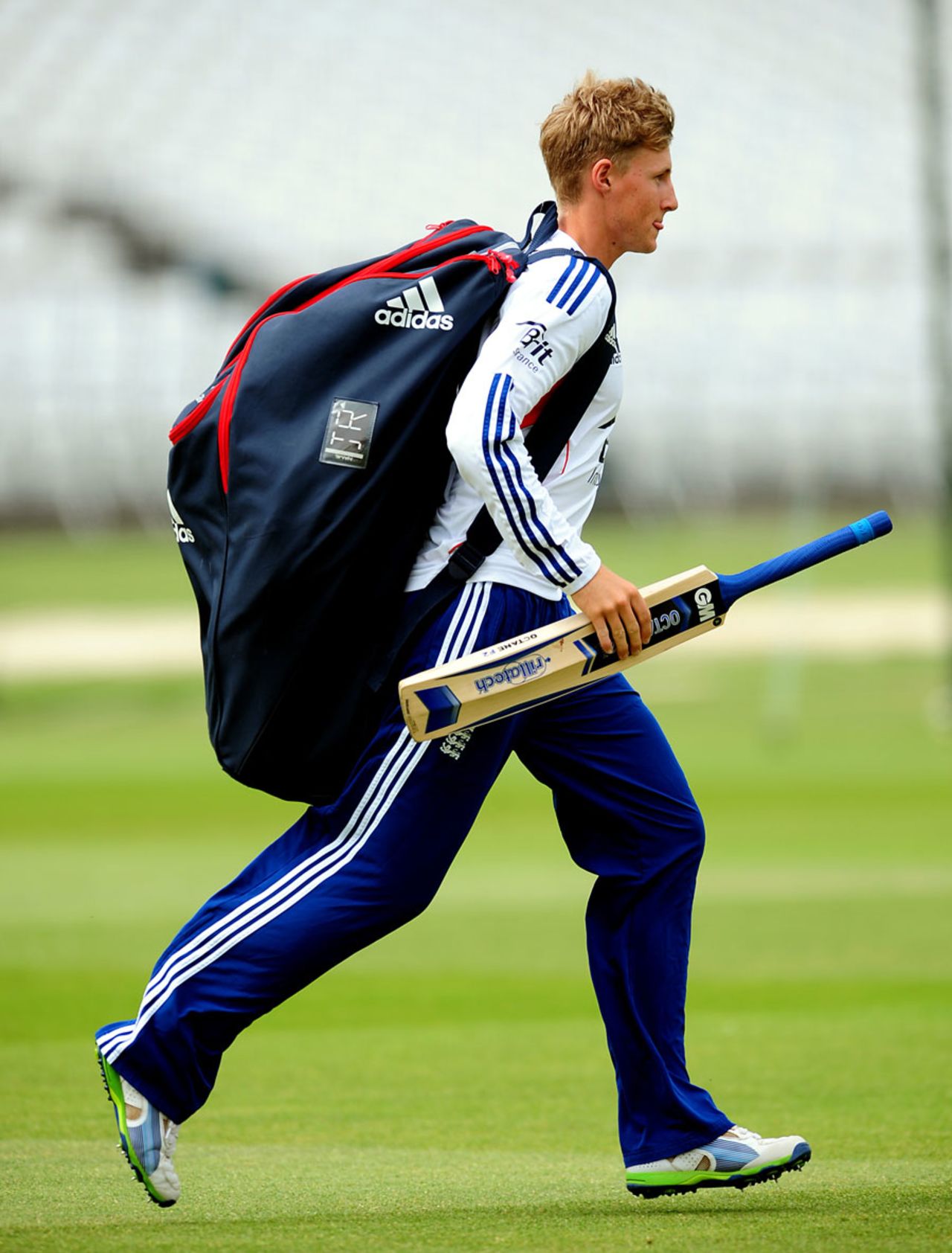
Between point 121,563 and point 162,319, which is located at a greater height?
point 162,319

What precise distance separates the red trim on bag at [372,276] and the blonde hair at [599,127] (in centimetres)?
27

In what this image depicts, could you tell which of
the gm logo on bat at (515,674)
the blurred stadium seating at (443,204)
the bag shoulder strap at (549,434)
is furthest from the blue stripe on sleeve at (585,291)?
the blurred stadium seating at (443,204)

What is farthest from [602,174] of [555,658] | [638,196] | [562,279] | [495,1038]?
[495,1038]

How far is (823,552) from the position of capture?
417 centimetres

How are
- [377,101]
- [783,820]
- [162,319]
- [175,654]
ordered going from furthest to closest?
[377,101] < [162,319] < [175,654] < [783,820]

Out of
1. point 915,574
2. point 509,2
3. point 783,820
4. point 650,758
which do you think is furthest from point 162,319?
point 650,758

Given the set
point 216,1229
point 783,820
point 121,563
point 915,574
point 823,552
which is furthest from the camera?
point 121,563

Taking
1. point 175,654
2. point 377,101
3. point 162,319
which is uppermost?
point 377,101

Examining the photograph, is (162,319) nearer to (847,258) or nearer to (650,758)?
(847,258)

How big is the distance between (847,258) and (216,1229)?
50.2 m

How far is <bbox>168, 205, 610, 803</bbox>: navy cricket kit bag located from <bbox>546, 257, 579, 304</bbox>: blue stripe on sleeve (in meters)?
0.11

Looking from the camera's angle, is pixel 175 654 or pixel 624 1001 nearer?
pixel 624 1001

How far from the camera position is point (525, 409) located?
3.83 m

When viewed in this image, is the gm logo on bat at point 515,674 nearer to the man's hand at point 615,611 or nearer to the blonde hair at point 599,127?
the man's hand at point 615,611
